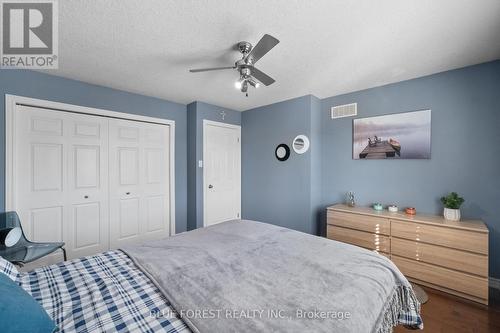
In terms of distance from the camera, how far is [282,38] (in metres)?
1.80

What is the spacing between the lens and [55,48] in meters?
1.93

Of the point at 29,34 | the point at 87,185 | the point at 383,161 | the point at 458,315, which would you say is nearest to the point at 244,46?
the point at 29,34

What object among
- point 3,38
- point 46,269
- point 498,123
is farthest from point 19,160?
point 498,123

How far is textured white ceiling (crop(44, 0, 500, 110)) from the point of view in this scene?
4.83ft

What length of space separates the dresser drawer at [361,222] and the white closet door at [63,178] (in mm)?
3059

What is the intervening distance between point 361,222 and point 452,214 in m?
0.86

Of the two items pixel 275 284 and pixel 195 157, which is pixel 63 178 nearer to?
pixel 195 157

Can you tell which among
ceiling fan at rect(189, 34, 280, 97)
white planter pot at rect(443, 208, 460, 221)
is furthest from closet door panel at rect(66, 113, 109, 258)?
white planter pot at rect(443, 208, 460, 221)

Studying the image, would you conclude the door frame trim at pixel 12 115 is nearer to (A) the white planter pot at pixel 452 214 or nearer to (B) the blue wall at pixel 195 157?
(B) the blue wall at pixel 195 157

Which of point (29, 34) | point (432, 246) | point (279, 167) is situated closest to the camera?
point (29, 34)

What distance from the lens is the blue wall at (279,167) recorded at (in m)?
3.23

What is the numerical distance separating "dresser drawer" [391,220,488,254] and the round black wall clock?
1679mm

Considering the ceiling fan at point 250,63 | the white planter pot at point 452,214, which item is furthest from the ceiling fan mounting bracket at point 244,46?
the white planter pot at point 452,214

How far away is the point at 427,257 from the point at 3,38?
430 centimetres
